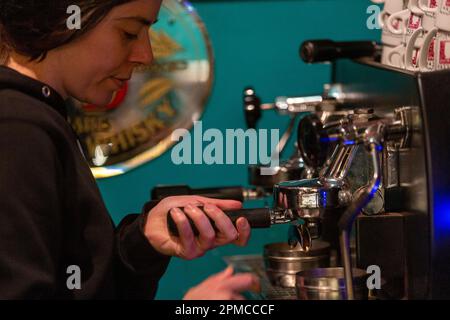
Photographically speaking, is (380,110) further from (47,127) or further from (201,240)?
(47,127)

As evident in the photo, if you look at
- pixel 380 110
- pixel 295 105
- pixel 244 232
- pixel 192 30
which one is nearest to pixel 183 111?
pixel 192 30

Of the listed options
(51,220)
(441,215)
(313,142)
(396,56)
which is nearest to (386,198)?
(441,215)

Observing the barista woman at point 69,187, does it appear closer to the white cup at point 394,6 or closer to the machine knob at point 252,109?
the white cup at point 394,6

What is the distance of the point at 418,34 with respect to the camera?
1363 mm

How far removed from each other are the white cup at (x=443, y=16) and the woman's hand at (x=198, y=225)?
0.43 meters

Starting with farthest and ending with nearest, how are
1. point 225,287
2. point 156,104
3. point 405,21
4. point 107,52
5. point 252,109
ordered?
1. point 156,104
2. point 252,109
3. point 405,21
4. point 107,52
5. point 225,287

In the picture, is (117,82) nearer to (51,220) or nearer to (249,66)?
(51,220)

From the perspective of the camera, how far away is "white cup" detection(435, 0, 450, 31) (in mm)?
1275

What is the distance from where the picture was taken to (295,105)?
5.57 ft

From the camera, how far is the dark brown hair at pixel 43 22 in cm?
115

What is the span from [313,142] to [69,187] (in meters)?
0.49

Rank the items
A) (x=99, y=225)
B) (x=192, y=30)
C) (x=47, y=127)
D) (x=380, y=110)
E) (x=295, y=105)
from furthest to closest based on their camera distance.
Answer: (x=192, y=30), (x=295, y=105), (x=380, y=110), (x=99, y=225), (x=47, y=127)

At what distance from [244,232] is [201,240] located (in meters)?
0.06

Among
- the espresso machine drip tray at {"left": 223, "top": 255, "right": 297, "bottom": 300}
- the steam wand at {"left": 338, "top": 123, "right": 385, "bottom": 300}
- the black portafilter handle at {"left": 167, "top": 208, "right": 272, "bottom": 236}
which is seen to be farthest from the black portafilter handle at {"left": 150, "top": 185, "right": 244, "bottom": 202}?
the steam wand at {"left": 338, "top": 123, "right": 385, "bottom": 300}
